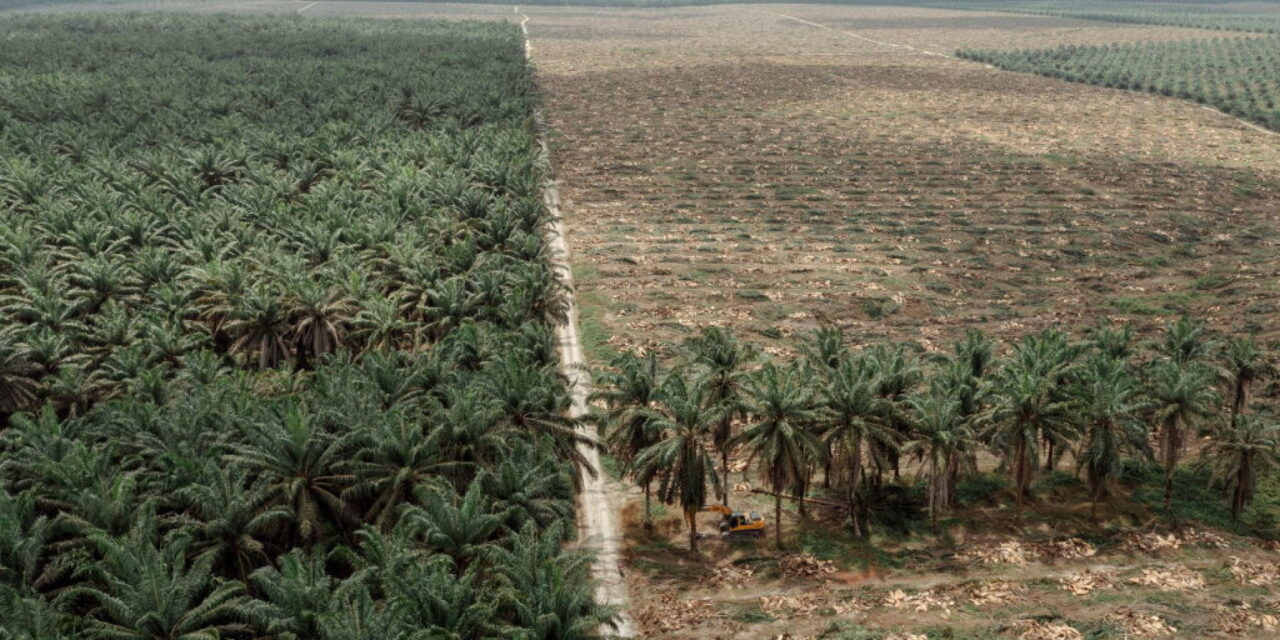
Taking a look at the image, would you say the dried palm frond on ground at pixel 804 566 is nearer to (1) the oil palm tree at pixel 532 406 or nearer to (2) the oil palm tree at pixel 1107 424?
(1) the oil palm tree at pixel 532 406

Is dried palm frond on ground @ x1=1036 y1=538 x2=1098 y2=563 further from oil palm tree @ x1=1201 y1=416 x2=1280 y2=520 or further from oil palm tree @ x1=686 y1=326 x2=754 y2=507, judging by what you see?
oil palm tree @ x1=686 y1=326 x2=754 y2=507

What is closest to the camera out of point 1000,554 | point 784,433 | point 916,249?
point 784,433

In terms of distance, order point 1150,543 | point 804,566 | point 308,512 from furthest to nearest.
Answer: point 1150,543 → point 804,566 → point 308,512

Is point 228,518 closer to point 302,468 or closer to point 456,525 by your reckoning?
point 302,468

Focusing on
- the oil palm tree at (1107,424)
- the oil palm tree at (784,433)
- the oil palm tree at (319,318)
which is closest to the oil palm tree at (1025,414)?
the oil palm tree at (1107,424)

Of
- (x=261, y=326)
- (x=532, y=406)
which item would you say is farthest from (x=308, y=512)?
(x=261, y=326)

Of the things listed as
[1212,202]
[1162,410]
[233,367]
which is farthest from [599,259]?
[1212,202]

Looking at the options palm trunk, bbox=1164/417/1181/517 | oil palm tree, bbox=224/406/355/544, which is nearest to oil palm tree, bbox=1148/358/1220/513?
palm trunk, bbox=1164/417/1181/517
